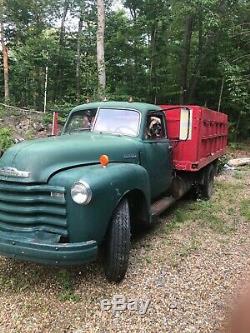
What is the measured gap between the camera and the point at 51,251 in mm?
3271

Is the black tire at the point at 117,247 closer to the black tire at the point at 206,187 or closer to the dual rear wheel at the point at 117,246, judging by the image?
the dual rear wheel at the point at 117,246

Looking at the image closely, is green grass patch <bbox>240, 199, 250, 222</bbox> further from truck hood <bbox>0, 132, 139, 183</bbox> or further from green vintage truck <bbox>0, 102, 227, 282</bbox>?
truck hood <bbox>0, 132, 139, 183</bbox>

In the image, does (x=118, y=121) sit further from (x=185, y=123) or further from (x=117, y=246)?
(x=117, y=246)

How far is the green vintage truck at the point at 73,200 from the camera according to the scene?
11.1 ft

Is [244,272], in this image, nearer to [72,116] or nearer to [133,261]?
[133,261]

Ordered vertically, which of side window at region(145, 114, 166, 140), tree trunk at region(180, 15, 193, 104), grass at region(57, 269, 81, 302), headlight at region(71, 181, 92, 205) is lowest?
grass at region(57, 269, 81, 302)

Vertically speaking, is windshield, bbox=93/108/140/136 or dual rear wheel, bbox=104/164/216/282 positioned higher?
windshield, bbox=93/108/140/136

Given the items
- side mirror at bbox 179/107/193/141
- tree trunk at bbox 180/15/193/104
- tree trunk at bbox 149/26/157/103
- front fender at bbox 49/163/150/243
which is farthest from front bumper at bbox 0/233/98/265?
tree trunk at bbox 149/26/157/103

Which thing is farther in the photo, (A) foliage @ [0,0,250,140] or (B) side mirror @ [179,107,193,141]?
(A) foliage @ [0,0,250,140]

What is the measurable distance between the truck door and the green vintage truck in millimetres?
359

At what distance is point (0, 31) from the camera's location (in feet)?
58.4

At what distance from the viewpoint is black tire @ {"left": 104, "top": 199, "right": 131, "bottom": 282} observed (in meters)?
3.82

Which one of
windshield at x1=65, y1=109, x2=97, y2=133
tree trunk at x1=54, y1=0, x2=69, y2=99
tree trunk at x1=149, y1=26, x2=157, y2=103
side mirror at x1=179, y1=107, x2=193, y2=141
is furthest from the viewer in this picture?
tree trunk at x1=54, y1=0, x2=69, y2=99

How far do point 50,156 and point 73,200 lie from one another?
1.98 ft
